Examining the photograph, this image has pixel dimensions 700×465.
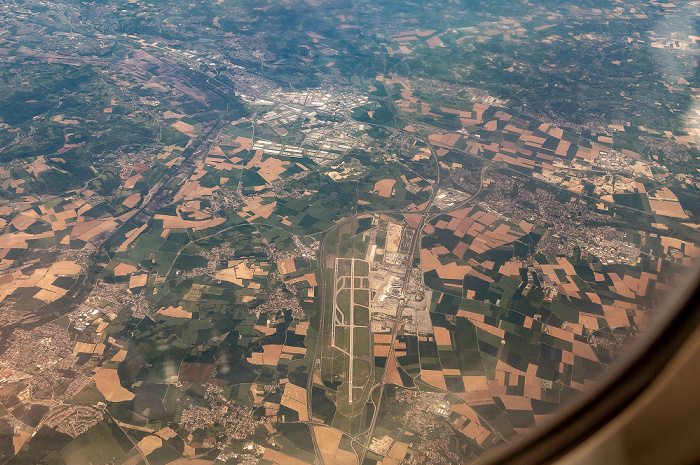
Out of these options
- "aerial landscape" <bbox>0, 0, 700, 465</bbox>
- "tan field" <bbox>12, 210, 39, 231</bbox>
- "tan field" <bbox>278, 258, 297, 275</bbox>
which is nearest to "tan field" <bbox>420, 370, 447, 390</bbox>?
"aerial landscape" <bbox>0, 0, 700, 465</bbox>

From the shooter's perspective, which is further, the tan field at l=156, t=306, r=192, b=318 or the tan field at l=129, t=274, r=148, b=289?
the tan field at l=129, t=274, r=148, b=289

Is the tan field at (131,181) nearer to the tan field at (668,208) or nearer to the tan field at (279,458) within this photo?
the tan field at (279,458)

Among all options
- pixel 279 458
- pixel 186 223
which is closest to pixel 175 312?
pixel 186 223

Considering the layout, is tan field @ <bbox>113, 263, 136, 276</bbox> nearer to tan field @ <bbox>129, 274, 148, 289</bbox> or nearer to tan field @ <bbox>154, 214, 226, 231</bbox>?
tan field @ <bbox>129, 274, 148, 289</bbox>

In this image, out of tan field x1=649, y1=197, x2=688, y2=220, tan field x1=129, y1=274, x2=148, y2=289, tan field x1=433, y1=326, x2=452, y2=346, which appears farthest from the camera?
tan field x1=649, y1=197, x2=688, y2=220

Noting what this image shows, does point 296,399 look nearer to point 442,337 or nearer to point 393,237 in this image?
point 442,337

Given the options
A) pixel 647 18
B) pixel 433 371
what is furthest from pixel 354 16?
pixel 433 371
